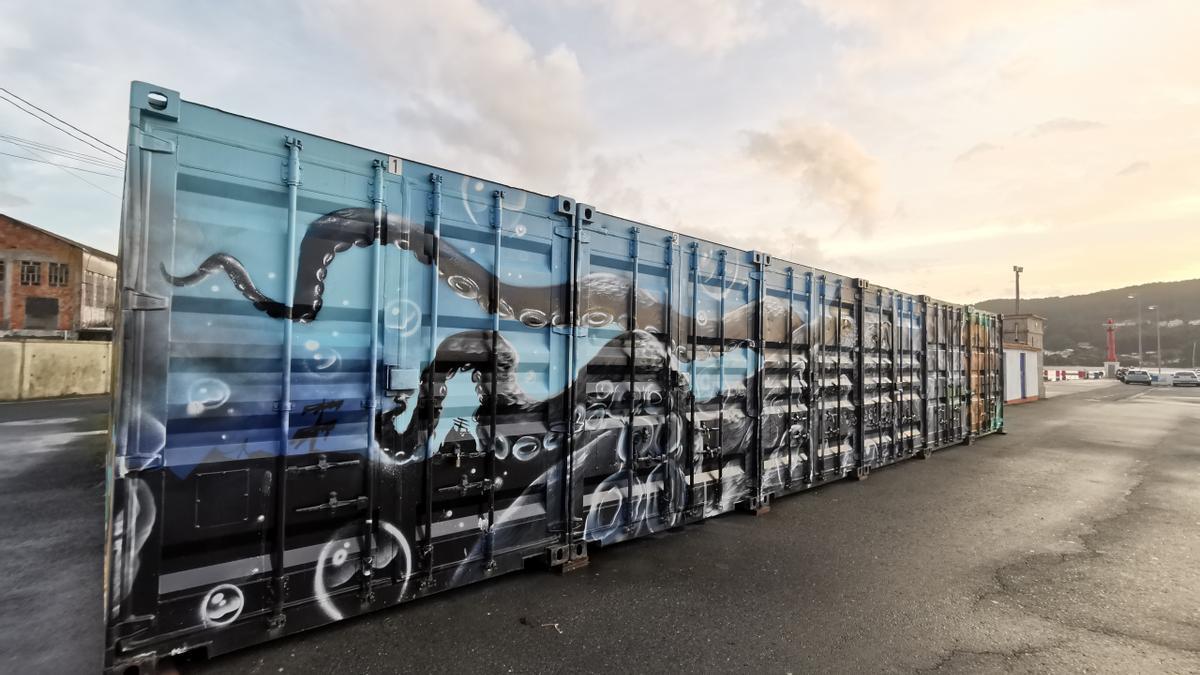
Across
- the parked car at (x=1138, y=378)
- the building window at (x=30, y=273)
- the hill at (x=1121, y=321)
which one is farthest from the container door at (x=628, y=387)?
the hill at (x=1121, y=321)

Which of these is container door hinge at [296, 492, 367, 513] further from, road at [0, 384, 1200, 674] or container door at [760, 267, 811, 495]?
container door at [760, 267, 811, 495]

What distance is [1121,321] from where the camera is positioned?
449 ft

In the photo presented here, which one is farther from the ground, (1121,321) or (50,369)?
(1121,321)

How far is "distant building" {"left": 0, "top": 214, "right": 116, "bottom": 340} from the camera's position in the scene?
106ft

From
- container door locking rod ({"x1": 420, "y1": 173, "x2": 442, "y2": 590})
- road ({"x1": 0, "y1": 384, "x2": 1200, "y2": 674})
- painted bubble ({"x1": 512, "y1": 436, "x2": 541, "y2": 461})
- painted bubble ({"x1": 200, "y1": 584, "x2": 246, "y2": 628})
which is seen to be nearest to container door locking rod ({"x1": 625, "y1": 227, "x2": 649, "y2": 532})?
road ({"x1": 0, "y1": 384, "x2": 1200, "y2": 674})

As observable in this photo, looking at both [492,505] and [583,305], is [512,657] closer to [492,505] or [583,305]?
[492,505]

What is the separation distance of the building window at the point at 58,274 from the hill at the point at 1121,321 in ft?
419

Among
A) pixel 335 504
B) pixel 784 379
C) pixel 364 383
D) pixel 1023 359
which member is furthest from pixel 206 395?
pixel 1023 359

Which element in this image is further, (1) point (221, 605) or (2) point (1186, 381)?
(2) point (1186, 381)

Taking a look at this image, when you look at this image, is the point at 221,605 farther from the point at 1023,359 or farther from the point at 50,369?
the point at 1023,359

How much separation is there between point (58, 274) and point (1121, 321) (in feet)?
673

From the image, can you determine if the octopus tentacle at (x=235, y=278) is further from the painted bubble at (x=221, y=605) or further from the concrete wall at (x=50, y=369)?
the concrete wall at (x=50, y=369)

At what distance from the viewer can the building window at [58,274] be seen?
3334cm

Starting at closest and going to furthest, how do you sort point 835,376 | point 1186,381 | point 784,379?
point 784,379
point 835,376
point 1186,381
